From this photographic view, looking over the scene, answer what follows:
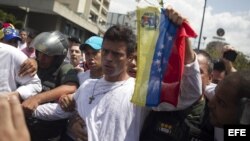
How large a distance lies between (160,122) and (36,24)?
40.3 m

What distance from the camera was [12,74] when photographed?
11.0 ft

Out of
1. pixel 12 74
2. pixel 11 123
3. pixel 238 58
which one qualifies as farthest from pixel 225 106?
pixel 238 58

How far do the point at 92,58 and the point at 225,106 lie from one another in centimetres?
217

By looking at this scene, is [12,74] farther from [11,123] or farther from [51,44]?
[11,123]

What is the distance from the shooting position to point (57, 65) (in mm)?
3871

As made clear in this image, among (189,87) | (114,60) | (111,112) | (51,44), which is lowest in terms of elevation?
(111,112)

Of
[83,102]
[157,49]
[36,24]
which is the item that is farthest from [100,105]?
[36,24]

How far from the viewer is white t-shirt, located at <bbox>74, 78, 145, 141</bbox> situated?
2518mm

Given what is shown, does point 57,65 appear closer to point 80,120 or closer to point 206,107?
point 80,120

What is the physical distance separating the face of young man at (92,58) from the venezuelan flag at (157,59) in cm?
141

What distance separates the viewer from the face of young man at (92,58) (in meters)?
3.88

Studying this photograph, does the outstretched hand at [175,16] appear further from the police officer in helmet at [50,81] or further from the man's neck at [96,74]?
the man's neck at [96,74]

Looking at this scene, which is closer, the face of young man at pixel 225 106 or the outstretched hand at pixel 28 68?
the face of young man at pixel 225 106

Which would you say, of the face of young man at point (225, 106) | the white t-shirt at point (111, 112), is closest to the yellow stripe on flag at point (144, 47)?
the white t-shirt at point (111, 112)
